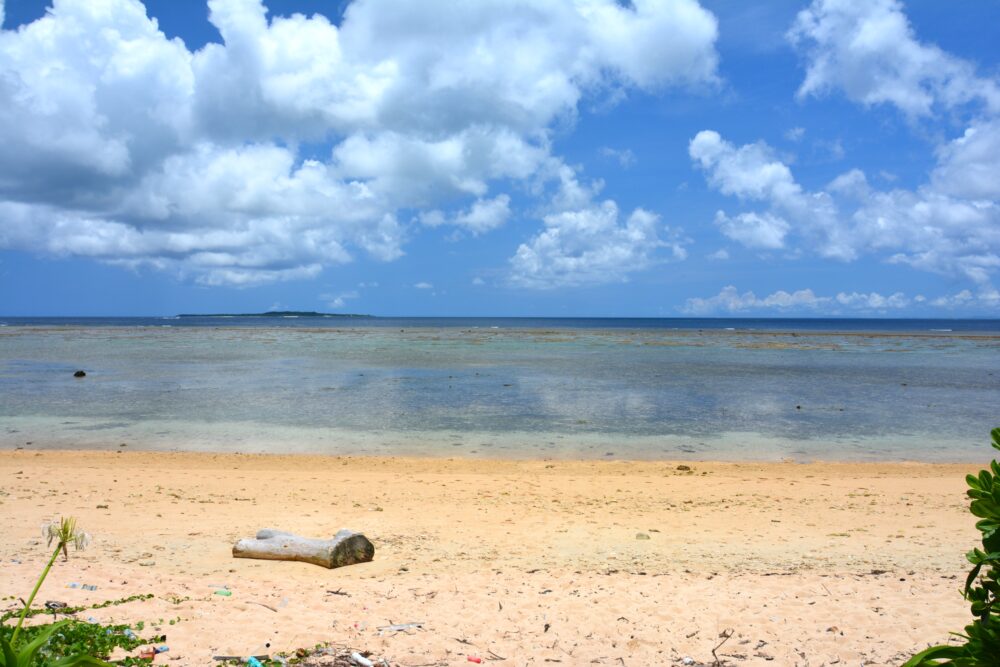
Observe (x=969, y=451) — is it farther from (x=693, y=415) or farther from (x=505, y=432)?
(x=505, y=432)

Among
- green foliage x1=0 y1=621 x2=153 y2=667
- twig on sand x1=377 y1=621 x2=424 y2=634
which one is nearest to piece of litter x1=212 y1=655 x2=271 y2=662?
green foliage x1=0 y1=621 x2=153 y2=667

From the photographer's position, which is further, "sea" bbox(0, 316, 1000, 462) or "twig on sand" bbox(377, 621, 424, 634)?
"sea" bbox(0, 316, 1000, 462)

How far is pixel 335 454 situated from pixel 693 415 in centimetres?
1111

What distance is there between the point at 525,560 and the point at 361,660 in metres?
3.12

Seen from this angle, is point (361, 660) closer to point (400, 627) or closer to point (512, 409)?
point (400, 627)

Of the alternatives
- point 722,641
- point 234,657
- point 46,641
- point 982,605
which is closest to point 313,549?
point 234,657

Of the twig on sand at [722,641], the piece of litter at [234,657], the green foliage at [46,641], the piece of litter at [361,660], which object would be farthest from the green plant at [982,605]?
the piece of litter at [234,657]

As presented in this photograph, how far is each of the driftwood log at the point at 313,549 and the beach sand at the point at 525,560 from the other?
0.13m

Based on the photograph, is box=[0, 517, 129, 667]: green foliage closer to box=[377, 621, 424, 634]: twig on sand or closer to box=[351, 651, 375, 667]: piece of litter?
box=[351, 651, 375, 667]: piece of litter

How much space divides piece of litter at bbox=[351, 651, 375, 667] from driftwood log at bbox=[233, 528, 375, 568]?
2.52 meters

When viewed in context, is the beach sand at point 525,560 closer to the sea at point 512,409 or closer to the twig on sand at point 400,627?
the twig on sand at point 400,627

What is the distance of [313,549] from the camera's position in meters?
7.62

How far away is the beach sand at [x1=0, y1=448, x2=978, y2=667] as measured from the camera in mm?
5531

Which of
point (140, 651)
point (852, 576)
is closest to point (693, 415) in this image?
point (852, 576)
